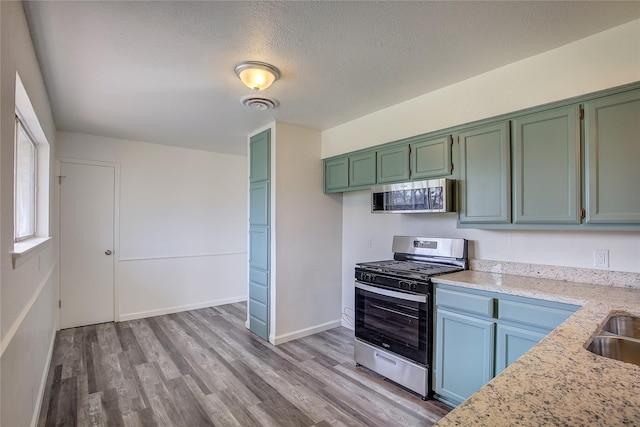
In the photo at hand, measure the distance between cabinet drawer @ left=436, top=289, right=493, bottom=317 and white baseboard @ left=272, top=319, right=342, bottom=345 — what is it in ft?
6.39

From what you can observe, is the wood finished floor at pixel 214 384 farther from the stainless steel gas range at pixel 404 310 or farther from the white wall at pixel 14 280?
the white wall at pixel 14 280

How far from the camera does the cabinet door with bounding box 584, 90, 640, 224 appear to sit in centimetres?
179

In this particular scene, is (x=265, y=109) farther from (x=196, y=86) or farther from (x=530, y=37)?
(x=530, y=37)

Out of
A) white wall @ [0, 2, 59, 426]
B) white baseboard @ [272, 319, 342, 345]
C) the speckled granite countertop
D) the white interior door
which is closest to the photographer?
the speckled granite countertop

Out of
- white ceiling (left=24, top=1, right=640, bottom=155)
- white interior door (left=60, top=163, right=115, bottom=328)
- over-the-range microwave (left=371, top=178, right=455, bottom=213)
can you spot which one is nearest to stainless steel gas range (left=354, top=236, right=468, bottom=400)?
over-the-range microwave (left=371, top=178, right=455, bottom=213)

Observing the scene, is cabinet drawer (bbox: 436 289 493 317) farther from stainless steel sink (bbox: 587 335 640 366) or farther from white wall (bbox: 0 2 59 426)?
white wall (bbox: 0 2 59 426)

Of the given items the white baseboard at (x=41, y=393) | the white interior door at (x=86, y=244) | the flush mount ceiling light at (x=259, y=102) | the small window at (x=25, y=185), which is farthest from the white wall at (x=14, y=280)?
the white interior door at (x=86, y=244)

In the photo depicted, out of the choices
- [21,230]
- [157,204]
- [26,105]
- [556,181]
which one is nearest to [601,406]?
[556,181]

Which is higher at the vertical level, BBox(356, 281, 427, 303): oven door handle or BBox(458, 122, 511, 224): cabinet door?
BBox(458, 122, 511, 224): cabinet door

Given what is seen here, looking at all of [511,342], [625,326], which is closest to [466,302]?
[511,342]

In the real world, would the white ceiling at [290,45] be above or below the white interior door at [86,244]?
above

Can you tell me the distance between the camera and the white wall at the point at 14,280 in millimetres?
1393

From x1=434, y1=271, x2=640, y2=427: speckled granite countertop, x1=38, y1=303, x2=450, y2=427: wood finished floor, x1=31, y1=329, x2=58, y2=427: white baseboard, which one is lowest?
x1=38, y1=303, x2=450, y2=427: wood finished floor

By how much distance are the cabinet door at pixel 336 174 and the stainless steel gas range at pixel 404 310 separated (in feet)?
3.26
